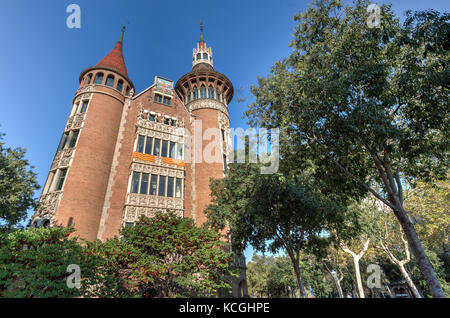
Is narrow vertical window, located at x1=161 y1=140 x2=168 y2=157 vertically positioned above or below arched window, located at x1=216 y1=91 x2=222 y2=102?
below

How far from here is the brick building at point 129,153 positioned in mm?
17947

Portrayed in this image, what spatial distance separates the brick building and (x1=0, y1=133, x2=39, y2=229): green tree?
3.14ft

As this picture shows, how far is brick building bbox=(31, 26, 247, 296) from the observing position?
17.9m

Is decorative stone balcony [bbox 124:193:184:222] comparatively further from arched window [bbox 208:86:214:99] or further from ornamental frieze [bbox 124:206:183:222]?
arched window [bbox 208:86:214:99]

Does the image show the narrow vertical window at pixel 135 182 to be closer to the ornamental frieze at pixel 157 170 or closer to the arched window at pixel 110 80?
the ornamental frieze at pixel 157 170

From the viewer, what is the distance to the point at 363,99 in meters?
10.2

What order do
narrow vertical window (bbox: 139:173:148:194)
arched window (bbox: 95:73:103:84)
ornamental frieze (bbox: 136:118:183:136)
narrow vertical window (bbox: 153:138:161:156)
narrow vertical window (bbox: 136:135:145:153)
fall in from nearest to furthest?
1. narrow vertical window (bbox: 139:173:148:194)
2. narrow vertical window (bbox: 136:135:145:153)
3. narrow vertical window (bbox: 153:138:161:156)
4. arched window (bbox: 95:73:103:84)
5. ornamental frieze (bbox: 136:118:183:136)

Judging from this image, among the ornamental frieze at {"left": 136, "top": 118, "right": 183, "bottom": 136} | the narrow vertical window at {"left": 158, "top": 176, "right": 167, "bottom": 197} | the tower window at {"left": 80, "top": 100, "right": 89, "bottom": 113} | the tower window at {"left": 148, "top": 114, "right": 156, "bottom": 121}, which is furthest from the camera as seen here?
the tower window at {"left": 148, "top": 114, "right": 156, "bottom": 121}

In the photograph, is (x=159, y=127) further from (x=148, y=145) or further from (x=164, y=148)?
(x=148, y=145)

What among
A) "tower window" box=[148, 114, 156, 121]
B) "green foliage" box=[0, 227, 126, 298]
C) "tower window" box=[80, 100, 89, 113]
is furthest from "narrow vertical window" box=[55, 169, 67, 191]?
"tower window" box=[148, 114, 156, 121]

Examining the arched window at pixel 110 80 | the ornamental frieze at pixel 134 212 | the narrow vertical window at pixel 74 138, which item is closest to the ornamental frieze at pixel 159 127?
the arched window at pixel 110 80

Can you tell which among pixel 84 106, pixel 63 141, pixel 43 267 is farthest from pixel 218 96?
pixel 43 267

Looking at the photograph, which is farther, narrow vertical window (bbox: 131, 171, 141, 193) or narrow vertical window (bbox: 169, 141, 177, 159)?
narrow vertical window (bbox: 169, 141, 177, 159)

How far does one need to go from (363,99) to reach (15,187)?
2170 cm
